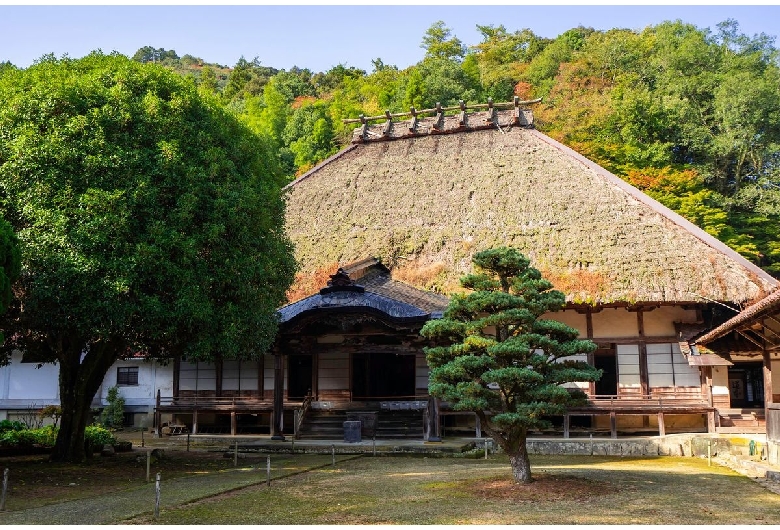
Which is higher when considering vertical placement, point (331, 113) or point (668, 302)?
point (331, 113)

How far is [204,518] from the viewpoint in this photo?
9.70 metres

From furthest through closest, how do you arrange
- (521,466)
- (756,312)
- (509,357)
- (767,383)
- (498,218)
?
(498,218)
(767,383)
(756,312)
(509,357)
(521,466)

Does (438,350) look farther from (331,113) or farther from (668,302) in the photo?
(331,113)

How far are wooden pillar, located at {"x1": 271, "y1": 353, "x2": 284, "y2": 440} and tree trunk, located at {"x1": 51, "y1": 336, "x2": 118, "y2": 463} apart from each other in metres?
6.05

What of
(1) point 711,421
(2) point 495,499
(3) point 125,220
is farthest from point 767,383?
(3) point 125,220

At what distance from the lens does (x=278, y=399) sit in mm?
21672

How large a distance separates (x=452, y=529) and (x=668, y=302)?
548 inches

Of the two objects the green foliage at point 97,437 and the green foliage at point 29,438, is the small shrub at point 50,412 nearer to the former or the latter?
the green foliage at point 29,438

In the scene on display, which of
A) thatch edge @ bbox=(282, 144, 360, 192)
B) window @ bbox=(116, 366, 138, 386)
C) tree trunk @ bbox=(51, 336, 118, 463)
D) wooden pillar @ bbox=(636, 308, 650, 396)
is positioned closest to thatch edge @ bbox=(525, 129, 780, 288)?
wooden pillar @ bbox=(636, 308, 650, 396)

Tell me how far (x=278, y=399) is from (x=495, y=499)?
39.4 ft

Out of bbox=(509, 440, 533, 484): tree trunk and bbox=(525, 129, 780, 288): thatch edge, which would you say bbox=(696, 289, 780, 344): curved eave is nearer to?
bbox=(525, 129, 780, 288): thatch edge

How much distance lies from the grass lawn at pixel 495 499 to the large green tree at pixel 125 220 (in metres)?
4.30

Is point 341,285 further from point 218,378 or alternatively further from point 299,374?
point 218,378

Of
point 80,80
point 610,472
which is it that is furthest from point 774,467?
point 80,80
